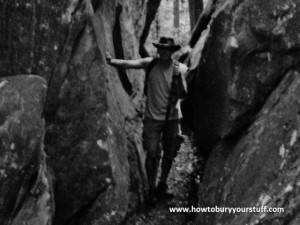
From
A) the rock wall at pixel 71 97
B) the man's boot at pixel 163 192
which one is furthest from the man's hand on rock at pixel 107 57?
the man's boot at pixel 163 192

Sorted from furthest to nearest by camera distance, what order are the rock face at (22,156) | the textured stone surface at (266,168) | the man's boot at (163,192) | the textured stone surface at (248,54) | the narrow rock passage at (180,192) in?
the man's boot at (163,192) → the narrow rock passage at (180,192) → the textured stone surface at (248,54) → the rock face at (22,156) → the textured stone surface at (266,168)

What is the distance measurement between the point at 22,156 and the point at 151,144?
330 centimetres

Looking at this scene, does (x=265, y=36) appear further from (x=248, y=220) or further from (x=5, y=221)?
(x=5, y=221)

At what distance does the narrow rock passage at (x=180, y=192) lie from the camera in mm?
8789

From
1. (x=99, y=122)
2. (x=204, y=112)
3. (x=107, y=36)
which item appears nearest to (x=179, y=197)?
(x=204, y=112)

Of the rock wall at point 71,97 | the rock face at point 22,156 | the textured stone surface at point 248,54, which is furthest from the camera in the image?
the textured stone surface at point 248,54

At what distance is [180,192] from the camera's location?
9.94 meters

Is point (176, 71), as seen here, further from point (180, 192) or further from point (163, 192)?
point (180, 192)

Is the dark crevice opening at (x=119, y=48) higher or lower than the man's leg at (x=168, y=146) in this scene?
higher

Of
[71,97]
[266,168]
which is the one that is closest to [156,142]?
[71,97]

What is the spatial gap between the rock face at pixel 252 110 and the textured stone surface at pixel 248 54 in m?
0.02

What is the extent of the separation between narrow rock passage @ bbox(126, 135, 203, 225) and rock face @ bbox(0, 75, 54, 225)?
220 cm

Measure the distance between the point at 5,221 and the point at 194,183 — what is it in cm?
503

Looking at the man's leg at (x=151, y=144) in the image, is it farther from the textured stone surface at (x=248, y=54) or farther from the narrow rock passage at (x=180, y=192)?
the textured stone surface at (x=248, y=54)
